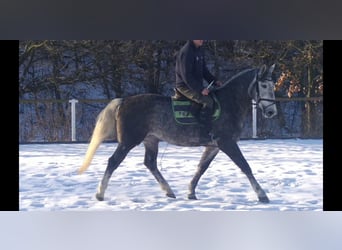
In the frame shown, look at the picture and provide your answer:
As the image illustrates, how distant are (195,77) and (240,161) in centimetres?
119

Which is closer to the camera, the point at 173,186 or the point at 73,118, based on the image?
the point at 173,186

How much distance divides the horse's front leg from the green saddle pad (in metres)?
0.37

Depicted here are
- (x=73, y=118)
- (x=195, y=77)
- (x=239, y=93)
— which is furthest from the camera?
(x=73, y=118)

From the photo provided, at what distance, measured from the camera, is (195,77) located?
6949mm

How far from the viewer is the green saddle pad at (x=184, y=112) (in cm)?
701

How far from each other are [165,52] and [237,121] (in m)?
1.25

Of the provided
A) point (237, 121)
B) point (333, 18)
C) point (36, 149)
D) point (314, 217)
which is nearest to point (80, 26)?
point (36, 149)

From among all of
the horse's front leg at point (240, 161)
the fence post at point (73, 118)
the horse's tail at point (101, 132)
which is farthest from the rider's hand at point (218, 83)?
the fence post at point (73, 118)

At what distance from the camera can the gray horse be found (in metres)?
7.03

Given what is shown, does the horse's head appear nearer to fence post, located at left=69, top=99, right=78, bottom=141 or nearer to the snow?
the snow

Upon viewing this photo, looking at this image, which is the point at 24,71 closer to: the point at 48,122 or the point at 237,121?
the point at 48,122

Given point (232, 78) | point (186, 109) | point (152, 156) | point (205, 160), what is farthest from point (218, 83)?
point (152, 156)

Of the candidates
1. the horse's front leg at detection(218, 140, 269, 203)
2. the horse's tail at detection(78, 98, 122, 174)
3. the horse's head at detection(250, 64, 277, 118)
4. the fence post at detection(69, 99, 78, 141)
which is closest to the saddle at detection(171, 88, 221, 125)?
the horse's front leg at detection(218, 140, 269, 203)

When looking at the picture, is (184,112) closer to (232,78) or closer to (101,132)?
(232,78)
